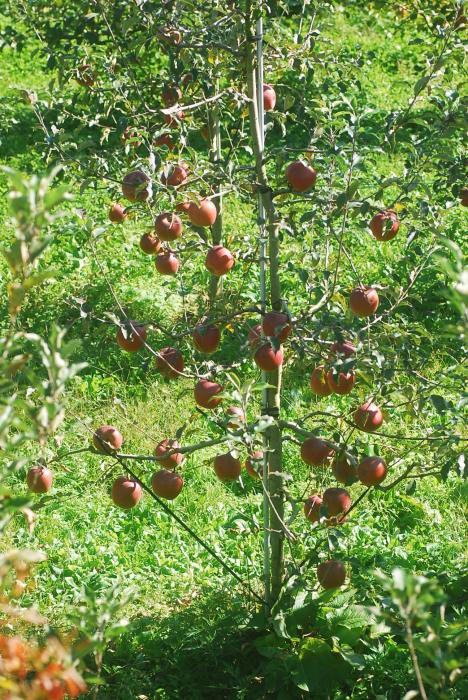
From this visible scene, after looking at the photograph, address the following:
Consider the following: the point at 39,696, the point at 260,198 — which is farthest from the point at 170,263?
the point at 39,696

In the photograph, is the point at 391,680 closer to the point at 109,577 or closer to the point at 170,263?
the point at 109,577

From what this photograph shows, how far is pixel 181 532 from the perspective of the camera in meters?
3.34

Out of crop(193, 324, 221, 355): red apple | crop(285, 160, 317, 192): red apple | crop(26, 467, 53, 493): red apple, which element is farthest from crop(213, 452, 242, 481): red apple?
crop(285, 160, 317, 192): red apple

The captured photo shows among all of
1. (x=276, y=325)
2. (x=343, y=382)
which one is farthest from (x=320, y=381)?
(x=276, y=325)

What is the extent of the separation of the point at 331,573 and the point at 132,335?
34.4 inches

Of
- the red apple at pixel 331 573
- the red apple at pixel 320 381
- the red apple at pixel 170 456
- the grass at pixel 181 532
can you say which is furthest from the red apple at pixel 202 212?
the red apple at pixel 331 573

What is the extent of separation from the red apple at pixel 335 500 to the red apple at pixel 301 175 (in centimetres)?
84

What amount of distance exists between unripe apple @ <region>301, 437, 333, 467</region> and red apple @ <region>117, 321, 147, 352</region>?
1.79ft

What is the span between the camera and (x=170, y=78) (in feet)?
12.0

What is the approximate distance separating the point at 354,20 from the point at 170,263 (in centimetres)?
878

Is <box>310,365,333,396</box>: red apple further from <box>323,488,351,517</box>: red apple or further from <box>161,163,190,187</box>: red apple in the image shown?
<box>161,163,190,187</box>: red apple

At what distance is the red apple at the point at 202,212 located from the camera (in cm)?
238

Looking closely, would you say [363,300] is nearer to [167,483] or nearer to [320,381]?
[320,381]

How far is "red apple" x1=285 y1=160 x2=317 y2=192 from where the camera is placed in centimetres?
217
